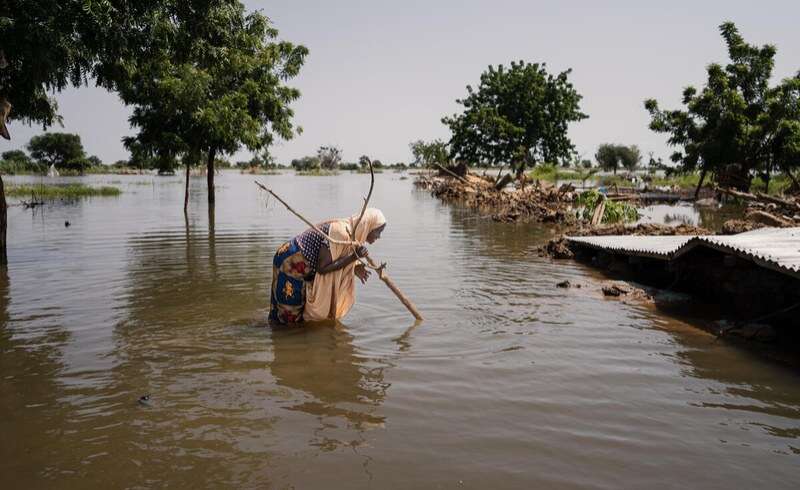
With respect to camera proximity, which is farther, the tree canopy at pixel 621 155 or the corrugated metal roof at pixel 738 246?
the tree canopy at pixel 621 155

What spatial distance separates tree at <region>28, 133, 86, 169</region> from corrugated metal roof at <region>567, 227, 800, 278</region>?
8495cm

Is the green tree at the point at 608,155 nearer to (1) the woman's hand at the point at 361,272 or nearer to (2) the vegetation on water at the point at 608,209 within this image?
(2) the vegetation on water at the point at 608,209

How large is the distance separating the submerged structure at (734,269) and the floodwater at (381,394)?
1102 mm

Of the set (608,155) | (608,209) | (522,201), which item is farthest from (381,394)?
(608,155)

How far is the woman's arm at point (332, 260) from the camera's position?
592 centimetres

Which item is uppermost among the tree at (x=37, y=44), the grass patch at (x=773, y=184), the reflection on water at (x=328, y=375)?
the tree at (x=37, y=44)

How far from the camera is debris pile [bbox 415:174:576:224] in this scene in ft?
64.6

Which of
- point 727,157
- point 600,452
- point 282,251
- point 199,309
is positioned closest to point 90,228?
point 199,309

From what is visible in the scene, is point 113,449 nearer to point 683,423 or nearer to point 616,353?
point 683,423

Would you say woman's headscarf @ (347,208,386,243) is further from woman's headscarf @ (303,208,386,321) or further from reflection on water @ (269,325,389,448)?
reflection on water @ (269,325,389,448)

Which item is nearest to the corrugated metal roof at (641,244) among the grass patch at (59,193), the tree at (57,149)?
the grass patch at (59,193)

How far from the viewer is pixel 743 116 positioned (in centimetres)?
2400

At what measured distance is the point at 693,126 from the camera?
26703mm

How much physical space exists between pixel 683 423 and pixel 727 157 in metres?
24.2
